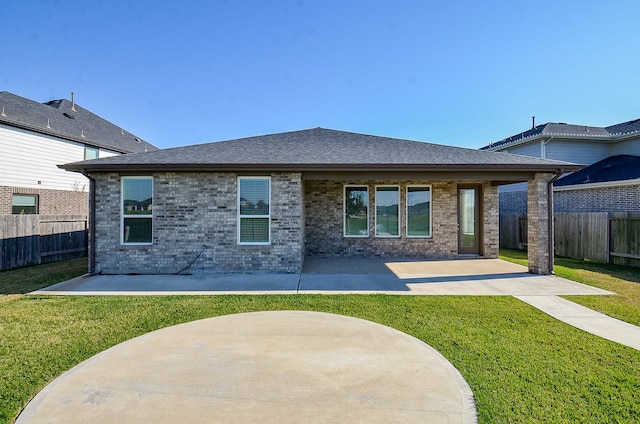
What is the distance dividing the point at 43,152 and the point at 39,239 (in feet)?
24.2

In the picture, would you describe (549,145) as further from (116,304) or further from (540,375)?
(116,304)

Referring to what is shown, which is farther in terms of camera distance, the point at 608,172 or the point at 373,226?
the point at 608,172

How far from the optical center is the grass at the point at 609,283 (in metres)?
5.86

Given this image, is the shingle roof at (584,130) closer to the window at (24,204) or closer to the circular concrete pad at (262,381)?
the circular concrete pad at (262,381)

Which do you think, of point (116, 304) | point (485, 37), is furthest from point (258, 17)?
point (116, 304)

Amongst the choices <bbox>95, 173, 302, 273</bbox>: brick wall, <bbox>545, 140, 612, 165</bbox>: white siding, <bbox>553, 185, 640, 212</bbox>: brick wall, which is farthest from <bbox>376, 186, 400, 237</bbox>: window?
<bbox>545, 140, 612, 165</bbox>: white siding

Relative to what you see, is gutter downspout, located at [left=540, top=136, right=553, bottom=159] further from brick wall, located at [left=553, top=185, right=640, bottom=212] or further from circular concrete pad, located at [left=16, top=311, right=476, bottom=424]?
circular concrete pad, located at [left=16, top=311, right=476, bottom=424]

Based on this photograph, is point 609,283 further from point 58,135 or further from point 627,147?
point 58,135

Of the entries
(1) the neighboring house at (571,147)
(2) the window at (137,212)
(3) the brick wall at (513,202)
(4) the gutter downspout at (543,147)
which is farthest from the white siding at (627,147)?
(2) the window at (137,212)

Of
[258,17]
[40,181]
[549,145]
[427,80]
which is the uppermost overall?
[258,17]

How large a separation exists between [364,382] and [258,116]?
55.7 feet

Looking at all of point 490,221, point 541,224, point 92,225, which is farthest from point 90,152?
point 541,224

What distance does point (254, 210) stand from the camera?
9000 mm

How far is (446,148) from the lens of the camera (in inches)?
412
